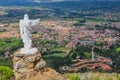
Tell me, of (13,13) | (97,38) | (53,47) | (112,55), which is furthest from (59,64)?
(13,13)

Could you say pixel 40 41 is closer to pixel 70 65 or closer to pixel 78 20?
pixel 70 65

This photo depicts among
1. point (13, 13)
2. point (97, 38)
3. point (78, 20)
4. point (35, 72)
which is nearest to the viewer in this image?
point (35, 72)

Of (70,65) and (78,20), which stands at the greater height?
(70,65)

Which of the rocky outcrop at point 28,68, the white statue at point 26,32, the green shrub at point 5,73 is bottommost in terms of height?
the green shrub at point 5,73

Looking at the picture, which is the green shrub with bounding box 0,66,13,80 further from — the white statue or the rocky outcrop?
the white statue

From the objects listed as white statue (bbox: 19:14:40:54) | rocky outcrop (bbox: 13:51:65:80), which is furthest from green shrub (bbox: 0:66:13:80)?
white statue (bbox: 19:14:40:54)

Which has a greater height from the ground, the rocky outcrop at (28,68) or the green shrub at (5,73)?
the rocky outcrop at (28,68)

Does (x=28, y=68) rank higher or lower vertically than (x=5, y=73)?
higher

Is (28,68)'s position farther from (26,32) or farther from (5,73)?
(5,73)

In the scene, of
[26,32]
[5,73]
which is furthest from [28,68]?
[5,73]

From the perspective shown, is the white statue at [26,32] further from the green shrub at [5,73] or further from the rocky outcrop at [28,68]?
the green shrub at [5,73]

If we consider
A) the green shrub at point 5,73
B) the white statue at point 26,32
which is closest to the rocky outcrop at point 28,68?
the white statue at point 26,32
